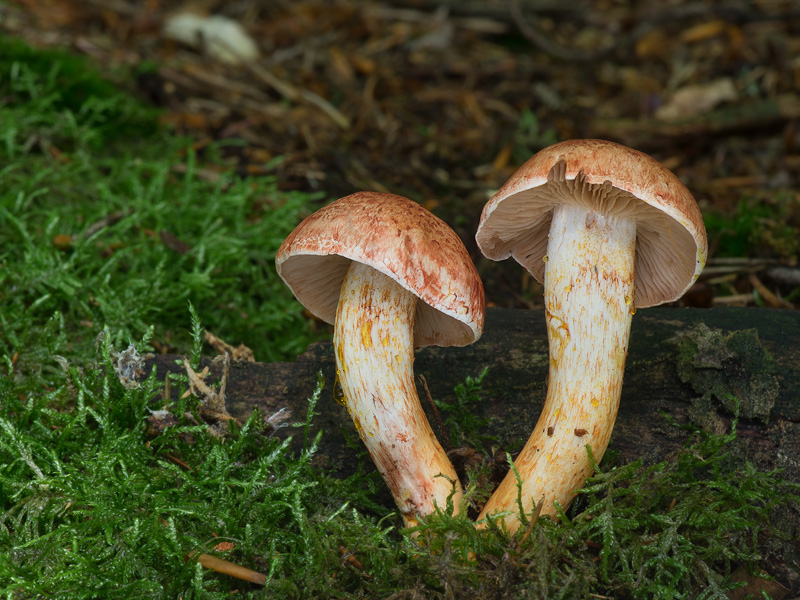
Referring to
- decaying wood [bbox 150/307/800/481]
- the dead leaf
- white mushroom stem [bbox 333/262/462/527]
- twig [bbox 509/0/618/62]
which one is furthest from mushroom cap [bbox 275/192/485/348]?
twig [bbox 509/0/618/62]

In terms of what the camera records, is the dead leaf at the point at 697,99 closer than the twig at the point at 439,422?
No

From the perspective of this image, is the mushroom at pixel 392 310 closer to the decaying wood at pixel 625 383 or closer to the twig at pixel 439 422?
the twig at pixel 439 422

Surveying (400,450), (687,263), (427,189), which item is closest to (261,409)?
(400,450)

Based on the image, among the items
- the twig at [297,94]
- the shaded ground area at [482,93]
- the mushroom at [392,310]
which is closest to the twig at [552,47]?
the shaded ground area at [482,93]

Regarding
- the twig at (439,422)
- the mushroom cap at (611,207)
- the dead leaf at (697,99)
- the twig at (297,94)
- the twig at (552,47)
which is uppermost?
the twig at (552,47)

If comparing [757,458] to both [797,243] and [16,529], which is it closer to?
[797,243]

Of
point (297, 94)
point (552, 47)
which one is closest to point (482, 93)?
point (552, 47)
